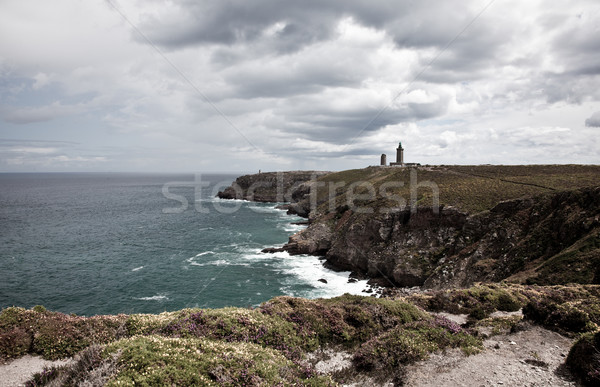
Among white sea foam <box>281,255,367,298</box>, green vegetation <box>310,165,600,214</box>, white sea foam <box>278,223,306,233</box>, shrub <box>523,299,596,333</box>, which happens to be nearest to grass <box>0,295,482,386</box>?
shrub <box>523,299,596,333</box>

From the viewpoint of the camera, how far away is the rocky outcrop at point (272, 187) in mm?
147488

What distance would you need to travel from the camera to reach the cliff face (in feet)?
111

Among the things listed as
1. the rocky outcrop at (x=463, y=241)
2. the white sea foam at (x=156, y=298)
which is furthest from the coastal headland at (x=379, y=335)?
the white sea foam at (x=156, y=298)

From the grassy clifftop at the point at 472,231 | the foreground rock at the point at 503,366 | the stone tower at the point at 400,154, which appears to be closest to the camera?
the foreground rock at the point at 503,366

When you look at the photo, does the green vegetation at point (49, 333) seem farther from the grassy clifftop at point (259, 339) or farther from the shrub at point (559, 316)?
the shrub at point (559, 316)

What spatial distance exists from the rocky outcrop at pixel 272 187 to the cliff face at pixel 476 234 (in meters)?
73.2

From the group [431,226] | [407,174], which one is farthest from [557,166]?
[431,226]

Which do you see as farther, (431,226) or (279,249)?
(279,249)

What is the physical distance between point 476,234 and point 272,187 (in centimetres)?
12567

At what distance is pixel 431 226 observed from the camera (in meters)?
51.3

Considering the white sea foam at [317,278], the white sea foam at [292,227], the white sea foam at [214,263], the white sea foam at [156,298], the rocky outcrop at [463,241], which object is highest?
the rocky outcrop at [463,241]

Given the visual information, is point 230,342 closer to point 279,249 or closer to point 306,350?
point 306,350

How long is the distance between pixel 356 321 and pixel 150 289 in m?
38.2

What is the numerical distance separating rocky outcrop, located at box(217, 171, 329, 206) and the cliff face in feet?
240
